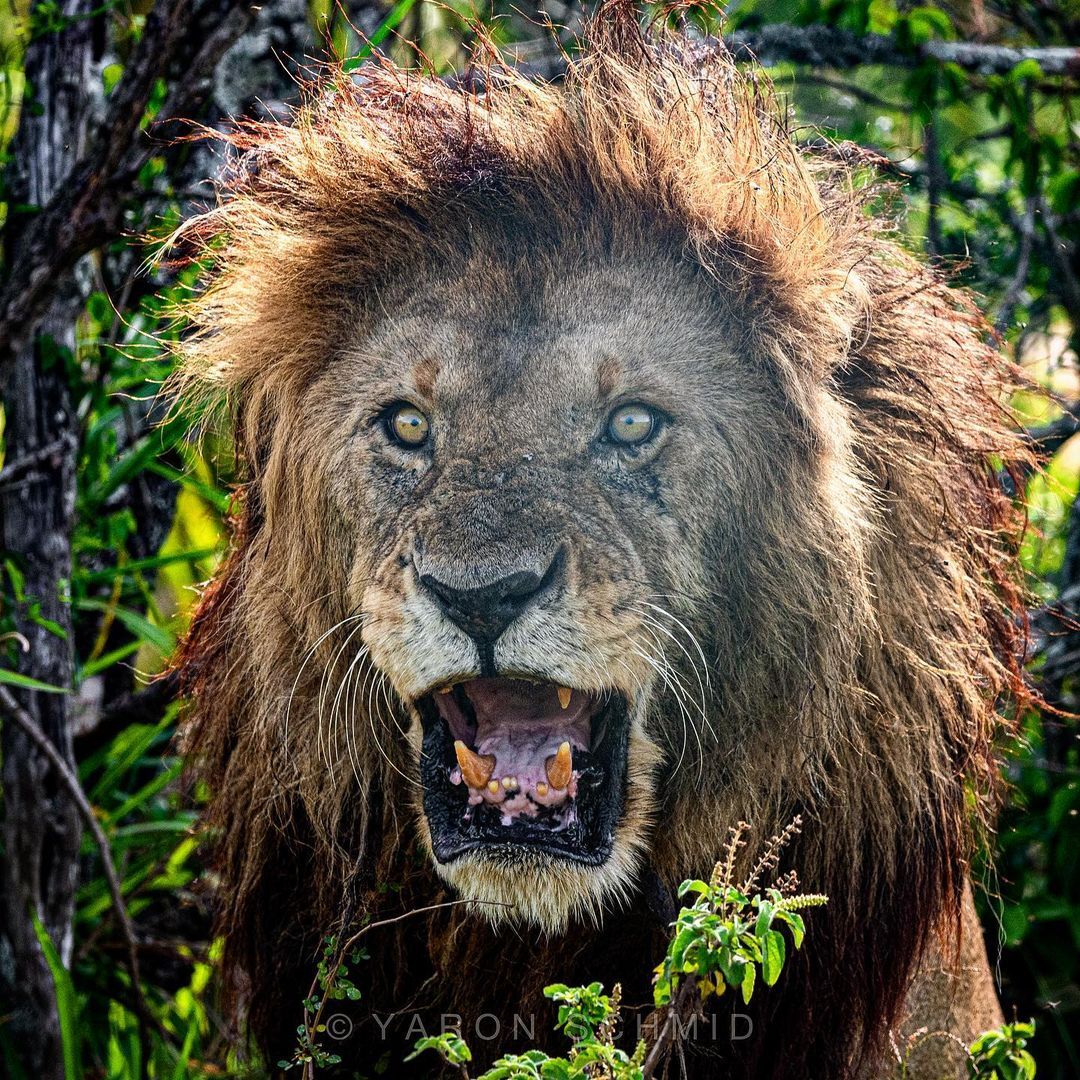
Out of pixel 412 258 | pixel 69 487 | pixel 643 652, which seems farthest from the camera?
pixel 69 487

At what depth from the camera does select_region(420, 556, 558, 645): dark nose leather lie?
1.93m

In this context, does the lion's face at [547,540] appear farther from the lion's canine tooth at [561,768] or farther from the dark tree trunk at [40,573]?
the dark tree trunk at [40,573]

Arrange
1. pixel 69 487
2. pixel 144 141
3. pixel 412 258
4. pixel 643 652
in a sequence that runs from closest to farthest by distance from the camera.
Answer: pixel 643 652 → pixel 412 258 → pixel 144 141 → pixel 69 487

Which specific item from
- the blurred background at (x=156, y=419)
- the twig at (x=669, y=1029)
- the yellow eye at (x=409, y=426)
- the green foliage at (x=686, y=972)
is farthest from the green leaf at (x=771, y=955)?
the blurred background at (x=156, y=419)

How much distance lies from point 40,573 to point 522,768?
54.6 inches

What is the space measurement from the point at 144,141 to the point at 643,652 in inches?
59.2

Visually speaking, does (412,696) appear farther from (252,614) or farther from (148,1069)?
(148,1069)

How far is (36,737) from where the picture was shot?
2906 mm

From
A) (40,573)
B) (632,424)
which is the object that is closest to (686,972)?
(632,424)

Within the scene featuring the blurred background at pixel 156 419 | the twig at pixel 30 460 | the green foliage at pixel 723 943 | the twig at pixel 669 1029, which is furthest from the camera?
the twig at pixel 30 460

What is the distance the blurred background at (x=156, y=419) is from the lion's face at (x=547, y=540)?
649mm

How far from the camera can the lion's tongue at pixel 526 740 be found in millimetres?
2068

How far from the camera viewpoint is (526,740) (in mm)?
2129

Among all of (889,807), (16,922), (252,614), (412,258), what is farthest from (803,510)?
(16,922)
